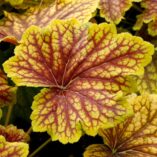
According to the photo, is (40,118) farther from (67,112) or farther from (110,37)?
(110,37)

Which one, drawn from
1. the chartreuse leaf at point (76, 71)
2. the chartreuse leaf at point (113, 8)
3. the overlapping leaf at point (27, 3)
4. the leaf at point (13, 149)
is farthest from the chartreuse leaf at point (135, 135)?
the overlapping leaf at point (27, 3)

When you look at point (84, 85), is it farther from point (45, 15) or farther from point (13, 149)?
point (45, 15)

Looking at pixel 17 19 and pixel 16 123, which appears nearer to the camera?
pixel 17 19

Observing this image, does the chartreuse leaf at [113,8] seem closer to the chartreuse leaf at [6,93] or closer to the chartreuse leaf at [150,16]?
the chartreuse leaf at [150,16]

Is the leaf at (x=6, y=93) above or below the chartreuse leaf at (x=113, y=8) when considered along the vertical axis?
below

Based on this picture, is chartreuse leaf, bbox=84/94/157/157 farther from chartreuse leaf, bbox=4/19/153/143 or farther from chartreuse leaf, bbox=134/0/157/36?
chartreuse leaf, bbox=134/0/157/36

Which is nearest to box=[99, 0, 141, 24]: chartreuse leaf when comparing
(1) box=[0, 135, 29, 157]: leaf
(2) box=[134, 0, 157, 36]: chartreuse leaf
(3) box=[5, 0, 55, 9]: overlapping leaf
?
(2) box=[134, 0, 157, 36]: chartreuse leaf

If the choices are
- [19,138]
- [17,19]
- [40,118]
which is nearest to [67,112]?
[40,118]
